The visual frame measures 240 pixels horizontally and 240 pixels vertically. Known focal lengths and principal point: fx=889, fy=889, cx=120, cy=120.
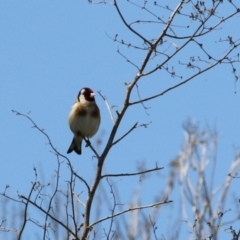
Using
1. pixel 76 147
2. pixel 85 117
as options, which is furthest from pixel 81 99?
pixel 76 147

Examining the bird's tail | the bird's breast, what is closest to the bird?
the bird's breast

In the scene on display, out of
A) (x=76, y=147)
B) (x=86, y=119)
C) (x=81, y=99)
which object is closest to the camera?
(x=86, y=119)

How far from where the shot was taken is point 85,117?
8.03 m

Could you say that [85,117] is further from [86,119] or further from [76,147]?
[76,147]

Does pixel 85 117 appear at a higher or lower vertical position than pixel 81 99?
lower

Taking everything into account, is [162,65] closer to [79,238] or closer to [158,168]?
[158,168]

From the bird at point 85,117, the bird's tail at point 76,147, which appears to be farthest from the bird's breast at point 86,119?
the bird's tail at point 76,147

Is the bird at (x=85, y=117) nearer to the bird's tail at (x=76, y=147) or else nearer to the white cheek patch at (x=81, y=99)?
the white cheek patch at (x=81, y=99)

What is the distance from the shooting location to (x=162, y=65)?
5.36 meters

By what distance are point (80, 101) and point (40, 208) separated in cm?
326

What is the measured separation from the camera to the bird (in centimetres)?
804

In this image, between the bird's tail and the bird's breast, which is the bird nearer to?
the bird's breast

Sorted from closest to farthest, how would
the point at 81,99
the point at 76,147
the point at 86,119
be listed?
1. the point at 86,119
2. the point at 81,99
3. the point at 76,147

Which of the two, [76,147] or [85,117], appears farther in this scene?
[76,147]
